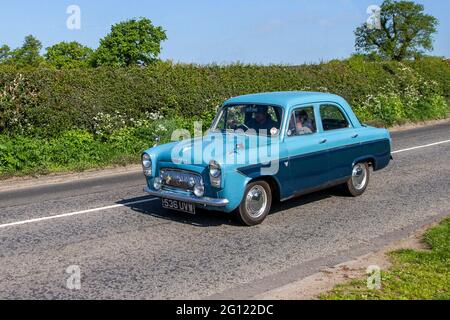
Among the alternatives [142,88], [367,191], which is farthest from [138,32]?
[367,191]

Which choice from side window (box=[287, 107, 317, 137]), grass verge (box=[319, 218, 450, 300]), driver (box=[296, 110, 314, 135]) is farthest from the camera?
driver (box=[296, 110, 314, 135])

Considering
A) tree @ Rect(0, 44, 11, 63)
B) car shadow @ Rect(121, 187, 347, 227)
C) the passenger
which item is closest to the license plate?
car shadow @ Rect(121, 187, 347, 227)

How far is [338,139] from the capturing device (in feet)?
28.3

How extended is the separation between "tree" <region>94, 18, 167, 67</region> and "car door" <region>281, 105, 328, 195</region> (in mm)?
40562

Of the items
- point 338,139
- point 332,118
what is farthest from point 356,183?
point 332,118

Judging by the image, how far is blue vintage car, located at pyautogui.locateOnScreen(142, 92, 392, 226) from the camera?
23.7 feet

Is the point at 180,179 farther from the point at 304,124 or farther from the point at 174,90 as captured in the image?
the point at 174,90

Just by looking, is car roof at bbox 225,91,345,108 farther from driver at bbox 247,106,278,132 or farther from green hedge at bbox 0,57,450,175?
green hedge at bbox 0,57,450,175

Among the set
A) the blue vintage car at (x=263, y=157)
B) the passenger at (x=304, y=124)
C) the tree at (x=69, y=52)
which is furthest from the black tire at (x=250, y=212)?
the tree at (x=69, y=52)

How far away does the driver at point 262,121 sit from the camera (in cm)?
815

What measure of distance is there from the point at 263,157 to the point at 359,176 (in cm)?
270
